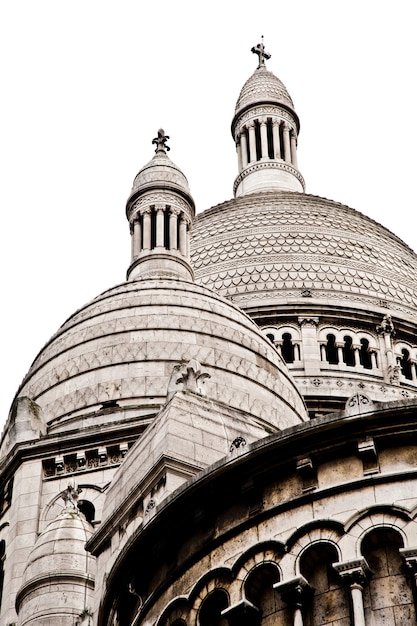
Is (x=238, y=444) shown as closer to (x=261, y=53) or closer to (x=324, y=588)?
(x=324, y=588)

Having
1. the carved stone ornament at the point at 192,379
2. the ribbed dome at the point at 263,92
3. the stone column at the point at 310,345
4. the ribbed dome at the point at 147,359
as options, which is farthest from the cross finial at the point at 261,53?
the carved stone ornament at the point at 192,379

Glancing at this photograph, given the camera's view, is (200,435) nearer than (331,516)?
No

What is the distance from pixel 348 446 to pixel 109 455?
10944 millimetres

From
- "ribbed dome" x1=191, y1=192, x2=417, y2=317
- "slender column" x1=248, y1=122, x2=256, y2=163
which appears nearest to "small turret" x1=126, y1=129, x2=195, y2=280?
"ribbed dome" x1=191, y1=192, x2=417, y2=317

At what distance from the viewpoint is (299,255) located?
46.3m

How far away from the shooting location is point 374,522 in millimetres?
16438

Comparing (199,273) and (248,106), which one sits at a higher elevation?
(248,106)

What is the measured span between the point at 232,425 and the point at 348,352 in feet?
70.6

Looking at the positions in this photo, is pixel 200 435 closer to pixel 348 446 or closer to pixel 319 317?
pixel 348 446

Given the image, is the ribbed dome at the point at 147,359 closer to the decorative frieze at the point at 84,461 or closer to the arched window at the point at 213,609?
the decorative frieze at the point at 84,461

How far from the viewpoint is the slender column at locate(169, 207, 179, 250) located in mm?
35484

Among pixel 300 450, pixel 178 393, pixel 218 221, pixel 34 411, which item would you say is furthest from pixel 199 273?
pixel 300 450

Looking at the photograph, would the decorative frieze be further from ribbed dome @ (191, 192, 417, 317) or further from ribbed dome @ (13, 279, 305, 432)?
ribbed dome @ (191, 192, 417, 317)

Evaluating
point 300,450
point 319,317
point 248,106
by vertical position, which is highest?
point 248,106
